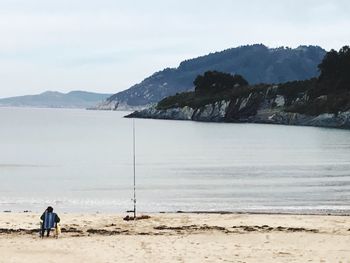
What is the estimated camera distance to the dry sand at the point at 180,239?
23.4m

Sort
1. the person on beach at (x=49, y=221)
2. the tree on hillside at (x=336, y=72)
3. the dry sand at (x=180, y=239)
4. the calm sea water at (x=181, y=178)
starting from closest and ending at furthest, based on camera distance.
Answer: the dry sand at (x=180, y=239) → the person on beach at (x=49, y=221) → the calm sea water at (x=181, y=178) → the tree on hillside at (x=336, y=72)

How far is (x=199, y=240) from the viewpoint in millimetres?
27016

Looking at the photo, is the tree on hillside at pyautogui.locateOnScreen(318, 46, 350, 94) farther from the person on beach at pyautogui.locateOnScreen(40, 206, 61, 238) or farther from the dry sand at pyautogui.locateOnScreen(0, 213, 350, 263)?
the person on beach at pyautogui.locateOnScreen(40, 206, 61, 238)

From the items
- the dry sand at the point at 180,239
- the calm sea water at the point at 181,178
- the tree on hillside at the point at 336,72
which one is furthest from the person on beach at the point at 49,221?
the tree on hillside at the point at 336,72

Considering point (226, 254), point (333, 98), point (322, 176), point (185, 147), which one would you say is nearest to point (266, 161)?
point (322, 176)

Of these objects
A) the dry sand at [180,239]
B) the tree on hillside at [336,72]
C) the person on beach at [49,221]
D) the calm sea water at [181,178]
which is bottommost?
the calm sea water at [181,178]

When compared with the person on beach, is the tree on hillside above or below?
above

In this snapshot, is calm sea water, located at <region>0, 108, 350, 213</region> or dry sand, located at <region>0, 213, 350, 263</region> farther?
calm sea water, located at <region>0, 108, 350, 213</region>

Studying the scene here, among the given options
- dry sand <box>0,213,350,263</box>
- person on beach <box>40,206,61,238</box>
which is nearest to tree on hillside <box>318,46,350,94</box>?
dry sand <box>0,213,350,263</box>

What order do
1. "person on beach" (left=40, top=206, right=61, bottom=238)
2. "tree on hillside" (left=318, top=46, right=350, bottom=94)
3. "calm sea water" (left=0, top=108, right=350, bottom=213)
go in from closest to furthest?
"person on beach" (left=40, top=206, right=61, bottom=238), "calm sea water" (left=0, top=108, right=350, bottom=213), "tree on hillside" (left=318, top=46, right=350, bottom=94)

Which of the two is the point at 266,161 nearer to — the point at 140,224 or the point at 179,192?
the point at 179,192

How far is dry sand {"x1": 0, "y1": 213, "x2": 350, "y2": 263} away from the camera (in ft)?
76.8

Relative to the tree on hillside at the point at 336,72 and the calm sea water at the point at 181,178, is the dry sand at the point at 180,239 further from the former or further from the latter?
the tree on hillside at the point at 336,72

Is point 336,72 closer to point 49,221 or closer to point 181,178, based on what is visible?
point 181,178
